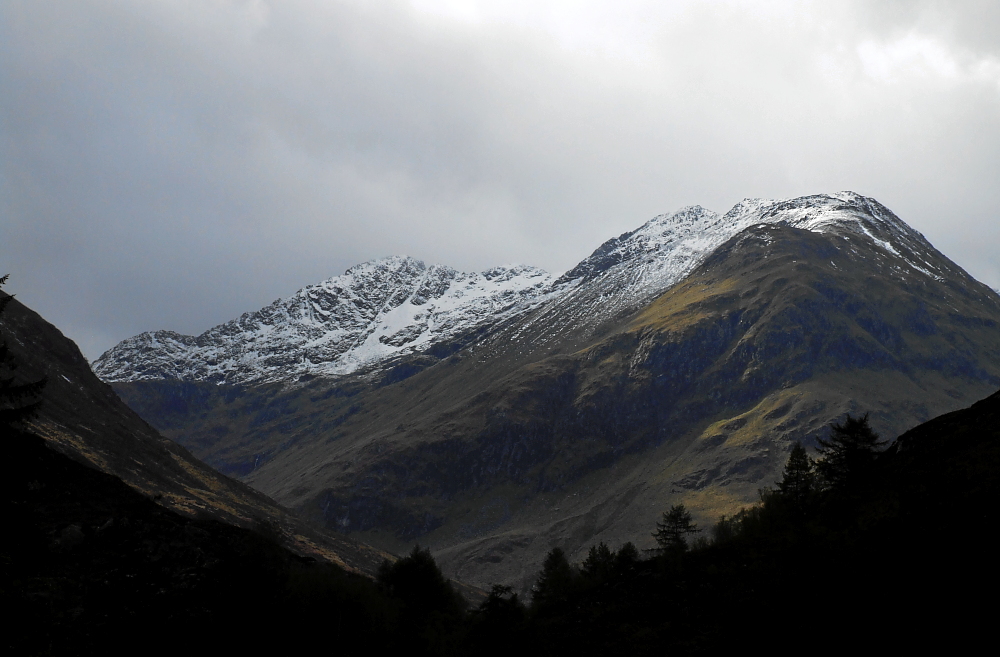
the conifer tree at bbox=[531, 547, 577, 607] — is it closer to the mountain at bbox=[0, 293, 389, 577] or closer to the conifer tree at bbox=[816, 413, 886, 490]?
the conifer tree at bbox=[816, 413, 886, 490]

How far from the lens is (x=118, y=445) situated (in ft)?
415

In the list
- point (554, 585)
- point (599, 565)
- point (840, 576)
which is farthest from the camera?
point (599, 565)

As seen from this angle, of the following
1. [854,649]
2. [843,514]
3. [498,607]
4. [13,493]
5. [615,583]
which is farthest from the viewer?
[615,583]

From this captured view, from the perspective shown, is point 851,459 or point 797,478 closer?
point 851,459

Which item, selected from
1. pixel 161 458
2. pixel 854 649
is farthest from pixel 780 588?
pixel 161 458

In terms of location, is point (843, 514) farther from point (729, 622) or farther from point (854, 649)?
point (854, 649)

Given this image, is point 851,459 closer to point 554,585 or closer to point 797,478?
point 797,478

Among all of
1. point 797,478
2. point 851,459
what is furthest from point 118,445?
point 851,459

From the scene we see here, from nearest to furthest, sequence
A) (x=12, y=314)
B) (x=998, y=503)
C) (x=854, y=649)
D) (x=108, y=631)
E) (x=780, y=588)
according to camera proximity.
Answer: (x=854, y=649)
(x=108, y=631)
(x=998, y=503)
(x=780, y=588)
(x=12, y=314)

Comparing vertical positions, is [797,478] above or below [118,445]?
above

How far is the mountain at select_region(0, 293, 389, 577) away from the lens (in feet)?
375

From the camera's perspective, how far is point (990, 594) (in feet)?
86.8

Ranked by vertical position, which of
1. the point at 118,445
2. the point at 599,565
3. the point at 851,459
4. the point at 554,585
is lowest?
the point at 118,445

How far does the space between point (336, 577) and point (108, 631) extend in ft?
54.7
